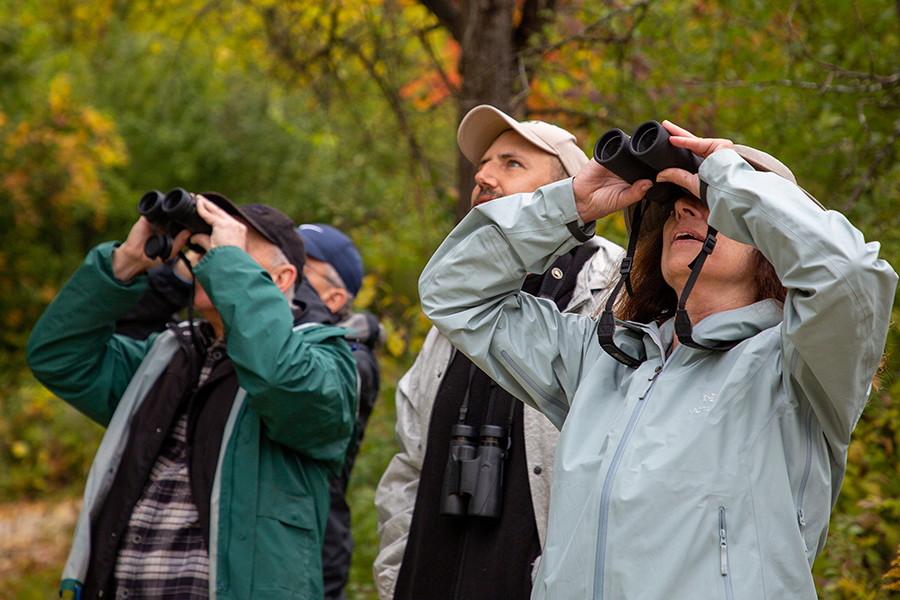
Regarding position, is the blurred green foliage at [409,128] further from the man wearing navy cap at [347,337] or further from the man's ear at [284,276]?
the man's ear at [284,276]

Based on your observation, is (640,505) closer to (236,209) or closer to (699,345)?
(699,345)

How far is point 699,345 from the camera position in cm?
145

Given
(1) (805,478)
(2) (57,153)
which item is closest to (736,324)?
(1) (805,478)

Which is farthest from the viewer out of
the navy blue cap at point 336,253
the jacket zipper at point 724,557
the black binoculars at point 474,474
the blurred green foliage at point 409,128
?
the navy blue cap at point 336,253

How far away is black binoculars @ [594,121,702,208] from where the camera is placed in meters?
1.51

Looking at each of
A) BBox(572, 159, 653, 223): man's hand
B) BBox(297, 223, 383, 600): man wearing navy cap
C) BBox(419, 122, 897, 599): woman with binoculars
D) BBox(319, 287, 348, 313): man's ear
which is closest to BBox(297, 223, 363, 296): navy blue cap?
BBox(297, 223, 383, 600): man wearing navy cap

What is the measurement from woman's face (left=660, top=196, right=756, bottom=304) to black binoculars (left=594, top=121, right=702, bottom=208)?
5 centimetres

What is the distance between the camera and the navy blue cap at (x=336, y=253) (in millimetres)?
3357

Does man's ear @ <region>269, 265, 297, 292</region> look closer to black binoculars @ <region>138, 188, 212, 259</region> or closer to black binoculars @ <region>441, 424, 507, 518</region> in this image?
black binoculars @ <region>138, 188, 212, 259</region>

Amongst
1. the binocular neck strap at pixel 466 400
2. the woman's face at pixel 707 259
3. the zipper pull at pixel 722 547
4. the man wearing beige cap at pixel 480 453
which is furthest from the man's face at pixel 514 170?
the zipper pull at pixel 722 547

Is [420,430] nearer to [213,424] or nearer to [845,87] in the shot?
[213,424]

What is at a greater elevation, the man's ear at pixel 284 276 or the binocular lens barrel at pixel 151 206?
the binocular lens barrel at pixel 151 206

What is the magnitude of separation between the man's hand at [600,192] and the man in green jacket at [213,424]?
3.01ft

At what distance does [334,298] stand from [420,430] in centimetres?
106
